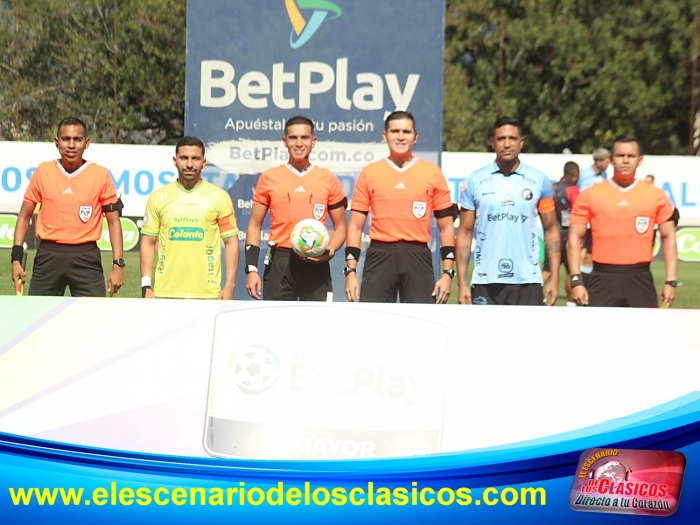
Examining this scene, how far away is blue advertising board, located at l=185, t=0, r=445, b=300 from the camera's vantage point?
8.80 meters

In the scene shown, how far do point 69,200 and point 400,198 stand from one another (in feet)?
8.26

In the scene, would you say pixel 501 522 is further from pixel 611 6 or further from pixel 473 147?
pixel 611 6

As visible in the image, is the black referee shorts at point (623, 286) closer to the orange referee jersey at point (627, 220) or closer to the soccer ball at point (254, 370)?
the orange referee jersey at point (627, 220)

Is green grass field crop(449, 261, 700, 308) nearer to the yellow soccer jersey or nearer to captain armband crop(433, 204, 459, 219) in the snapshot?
captain armband crop(433, 204, 459, 219)

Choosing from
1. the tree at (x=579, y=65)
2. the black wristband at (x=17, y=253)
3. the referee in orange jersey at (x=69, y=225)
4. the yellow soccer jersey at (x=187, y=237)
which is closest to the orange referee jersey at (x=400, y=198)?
the yellow soccer jersey at (x=187, y=237)

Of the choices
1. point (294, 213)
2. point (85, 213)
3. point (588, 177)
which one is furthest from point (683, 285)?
point (85, 213)

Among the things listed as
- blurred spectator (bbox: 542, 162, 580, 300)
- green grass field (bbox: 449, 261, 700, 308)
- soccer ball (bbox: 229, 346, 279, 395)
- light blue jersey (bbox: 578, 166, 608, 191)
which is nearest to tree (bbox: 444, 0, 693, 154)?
green grass field (bbox: 449, 261, 700, 308)

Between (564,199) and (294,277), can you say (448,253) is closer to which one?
(294,277)

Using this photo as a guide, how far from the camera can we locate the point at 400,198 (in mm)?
6672

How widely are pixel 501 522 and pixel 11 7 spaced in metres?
25.3

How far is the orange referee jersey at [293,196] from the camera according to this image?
689cm

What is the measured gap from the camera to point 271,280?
22.9 ft

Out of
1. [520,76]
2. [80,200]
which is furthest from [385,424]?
[520,76]

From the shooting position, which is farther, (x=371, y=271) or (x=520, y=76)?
(x=520, y=76)
